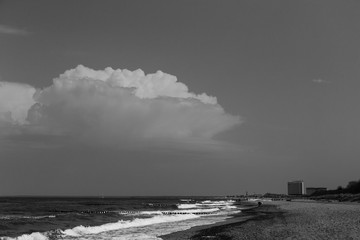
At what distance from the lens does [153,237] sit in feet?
90.2

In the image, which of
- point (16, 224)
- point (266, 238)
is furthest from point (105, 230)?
point (266, 238)

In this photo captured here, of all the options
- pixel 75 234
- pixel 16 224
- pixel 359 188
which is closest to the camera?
pixel 75 234

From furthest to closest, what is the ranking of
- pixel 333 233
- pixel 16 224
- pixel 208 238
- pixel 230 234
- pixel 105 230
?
pixel 16 224 < pixel 105 230 < pixel 230 234 < pixel 208 238 < pixel 333 233

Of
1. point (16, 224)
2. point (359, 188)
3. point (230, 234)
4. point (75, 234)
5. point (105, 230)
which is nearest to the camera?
point (230, 234)

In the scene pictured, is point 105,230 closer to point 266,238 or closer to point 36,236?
point 36,236

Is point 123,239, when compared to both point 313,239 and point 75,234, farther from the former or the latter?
point 313,239

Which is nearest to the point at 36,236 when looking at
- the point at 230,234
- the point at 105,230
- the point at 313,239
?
the point at 105,230

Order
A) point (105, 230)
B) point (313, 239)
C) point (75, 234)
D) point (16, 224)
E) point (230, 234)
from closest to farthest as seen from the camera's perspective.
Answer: point (313, 239) → point (230, 234) → point (75, 234) → point (105, 230) → point (16, 224)

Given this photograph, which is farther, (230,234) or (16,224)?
(16,224)

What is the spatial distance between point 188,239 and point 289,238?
237 inches

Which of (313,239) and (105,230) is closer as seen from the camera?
(313,239)

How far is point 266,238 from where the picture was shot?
23.9m

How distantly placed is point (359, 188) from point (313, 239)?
131m

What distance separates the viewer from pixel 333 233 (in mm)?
23422
